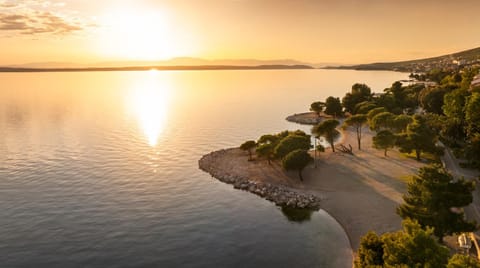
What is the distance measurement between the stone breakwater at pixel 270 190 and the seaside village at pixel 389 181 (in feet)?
0.56

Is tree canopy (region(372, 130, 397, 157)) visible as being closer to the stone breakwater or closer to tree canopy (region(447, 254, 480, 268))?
the stone breakwater

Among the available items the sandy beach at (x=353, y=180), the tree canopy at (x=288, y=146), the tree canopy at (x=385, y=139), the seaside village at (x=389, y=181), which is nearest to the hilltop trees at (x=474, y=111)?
the seaside village at (x=389, y=181)

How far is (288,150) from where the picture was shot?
70.9 metres

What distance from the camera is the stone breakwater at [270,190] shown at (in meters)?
55.3

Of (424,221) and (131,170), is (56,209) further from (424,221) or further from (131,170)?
(424,221)

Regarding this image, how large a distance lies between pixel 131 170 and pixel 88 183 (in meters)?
11.2

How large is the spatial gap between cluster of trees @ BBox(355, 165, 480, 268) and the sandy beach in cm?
843

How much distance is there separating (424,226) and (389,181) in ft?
82.4

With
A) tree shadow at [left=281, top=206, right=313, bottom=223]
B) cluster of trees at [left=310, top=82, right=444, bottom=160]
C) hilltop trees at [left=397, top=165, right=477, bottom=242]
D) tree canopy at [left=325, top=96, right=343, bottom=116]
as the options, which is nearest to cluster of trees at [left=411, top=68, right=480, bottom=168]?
cluster of trees at [left=310, top=82, right=444, bottom=160]

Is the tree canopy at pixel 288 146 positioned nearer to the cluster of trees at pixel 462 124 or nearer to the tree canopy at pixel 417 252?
the cluster of trees at pixel 462 124

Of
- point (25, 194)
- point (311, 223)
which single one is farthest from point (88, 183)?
point (311, 223)

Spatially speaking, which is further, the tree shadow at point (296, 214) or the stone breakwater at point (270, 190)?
the stone breakwater at point (270, 190)

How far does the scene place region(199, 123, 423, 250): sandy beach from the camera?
154 feet

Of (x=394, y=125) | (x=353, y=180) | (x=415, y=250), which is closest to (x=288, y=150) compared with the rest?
(x=353, y=180)
